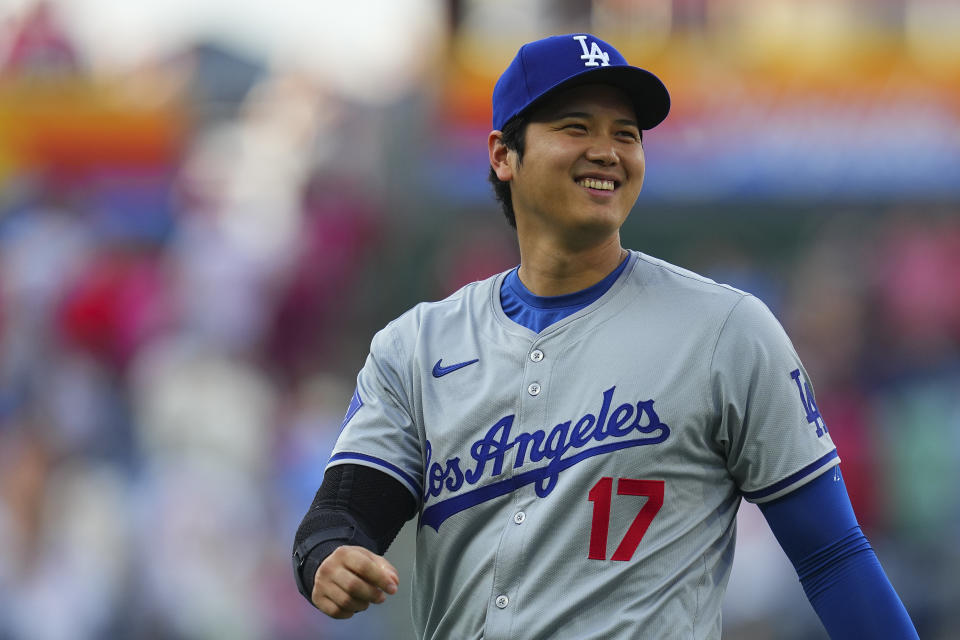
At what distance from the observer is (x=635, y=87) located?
269cm

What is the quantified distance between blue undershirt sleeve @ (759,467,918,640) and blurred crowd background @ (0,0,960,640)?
4217mm

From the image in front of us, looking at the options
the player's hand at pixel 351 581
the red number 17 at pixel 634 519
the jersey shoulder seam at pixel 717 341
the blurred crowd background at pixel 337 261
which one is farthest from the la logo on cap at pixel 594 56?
the blurred crowd background at pixel 337 261

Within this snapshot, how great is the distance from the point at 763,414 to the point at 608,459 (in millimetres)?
290

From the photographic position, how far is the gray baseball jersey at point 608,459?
2.49 metres

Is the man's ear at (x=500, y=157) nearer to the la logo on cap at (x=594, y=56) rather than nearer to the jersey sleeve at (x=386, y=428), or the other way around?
the la logo on cap at (x=594, y=56)

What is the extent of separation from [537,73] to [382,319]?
6.88 meters

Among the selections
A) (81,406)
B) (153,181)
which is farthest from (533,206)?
(153,181)

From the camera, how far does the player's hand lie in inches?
93.3

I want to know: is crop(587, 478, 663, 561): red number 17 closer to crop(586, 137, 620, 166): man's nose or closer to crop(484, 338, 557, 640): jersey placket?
crop(484, 338, 557, 640): jersey placket

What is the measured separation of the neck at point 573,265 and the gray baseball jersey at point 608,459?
0.06 m

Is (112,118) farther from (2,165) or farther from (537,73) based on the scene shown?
(537,73)

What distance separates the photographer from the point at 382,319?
952cm

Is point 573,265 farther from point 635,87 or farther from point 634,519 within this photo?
point 634,519

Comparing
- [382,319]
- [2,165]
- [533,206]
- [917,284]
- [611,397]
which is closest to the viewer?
[611,397]
